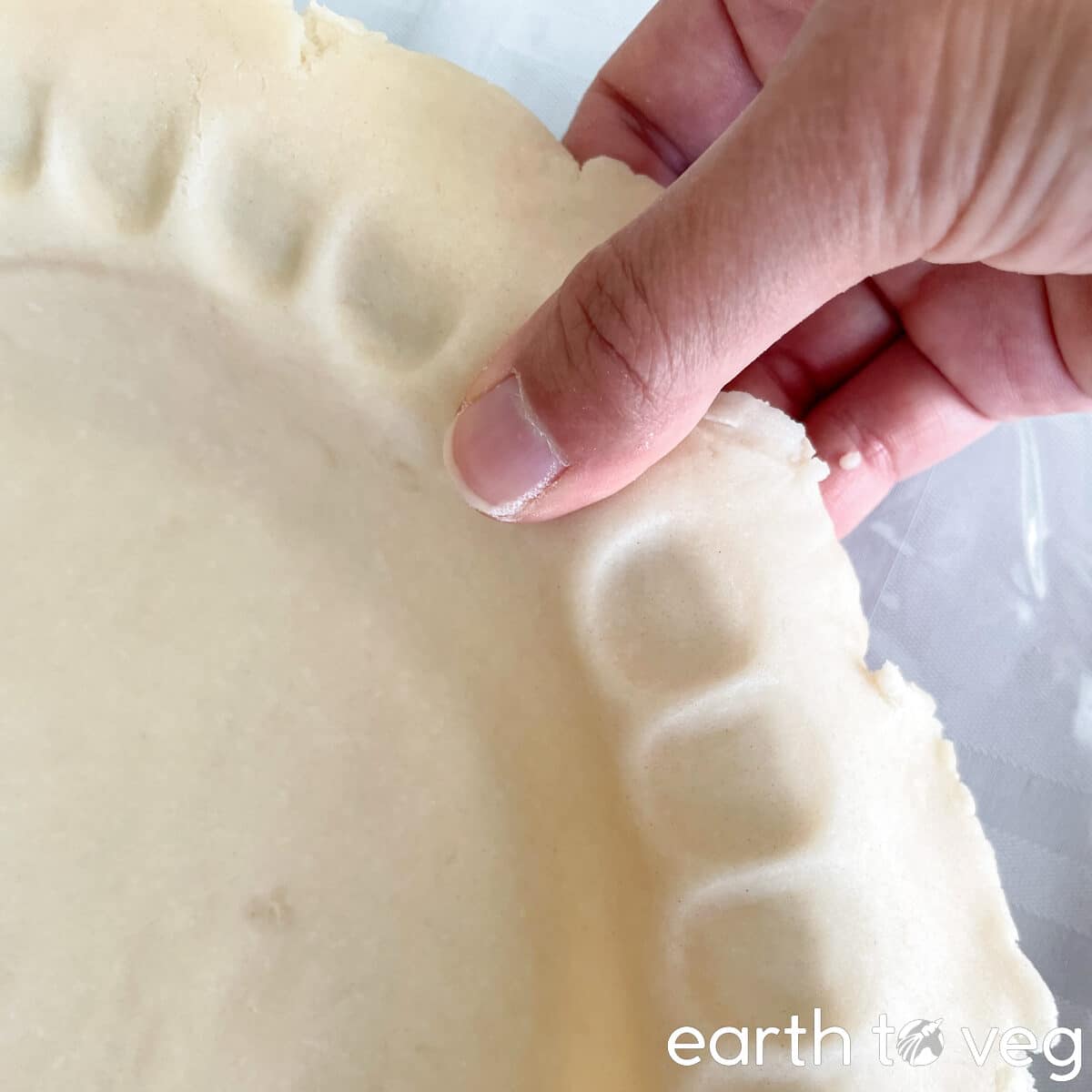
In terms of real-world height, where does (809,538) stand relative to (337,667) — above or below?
above

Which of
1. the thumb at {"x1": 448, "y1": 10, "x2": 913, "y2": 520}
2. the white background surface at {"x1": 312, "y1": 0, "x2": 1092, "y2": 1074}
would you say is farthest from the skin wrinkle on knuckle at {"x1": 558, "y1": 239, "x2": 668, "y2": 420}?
the white background surface at {"x1": 312, "y1": 0, "x2": 1092, "y2": 1074}

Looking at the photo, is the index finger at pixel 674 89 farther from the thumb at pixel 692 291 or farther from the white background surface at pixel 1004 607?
the thumb at pixel 692 291

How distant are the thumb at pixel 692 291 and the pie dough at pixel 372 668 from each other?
4 cm

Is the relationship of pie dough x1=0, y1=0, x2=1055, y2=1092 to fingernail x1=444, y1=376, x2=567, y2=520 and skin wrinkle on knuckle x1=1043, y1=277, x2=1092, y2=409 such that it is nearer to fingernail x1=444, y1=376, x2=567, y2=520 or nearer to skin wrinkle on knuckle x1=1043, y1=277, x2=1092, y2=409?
fingernail x1=444, y1=376, x2=567, y2=520

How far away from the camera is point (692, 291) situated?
0.40 m

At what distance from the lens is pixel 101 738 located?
1.60 feet

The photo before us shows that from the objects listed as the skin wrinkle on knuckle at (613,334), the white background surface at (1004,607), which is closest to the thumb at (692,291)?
the skin wrinkle on knuckle at (613,334)

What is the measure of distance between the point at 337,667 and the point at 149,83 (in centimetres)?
28

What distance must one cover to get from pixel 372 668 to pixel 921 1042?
0.98 feet

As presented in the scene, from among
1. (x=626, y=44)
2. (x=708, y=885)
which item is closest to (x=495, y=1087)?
(x=708, y=885)

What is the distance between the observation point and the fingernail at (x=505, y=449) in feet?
1.40

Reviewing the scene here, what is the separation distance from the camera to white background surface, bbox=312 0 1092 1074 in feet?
2.45

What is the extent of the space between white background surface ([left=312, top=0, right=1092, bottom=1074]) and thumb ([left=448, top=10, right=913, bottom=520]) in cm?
41

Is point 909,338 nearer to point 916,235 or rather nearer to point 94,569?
point 916,235
